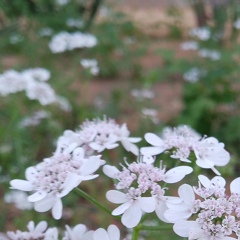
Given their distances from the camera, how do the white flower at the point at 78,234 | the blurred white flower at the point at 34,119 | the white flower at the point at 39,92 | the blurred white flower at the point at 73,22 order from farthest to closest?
the blurred white flower at the point at 73,22, the blurred white flower at the point at 34,119, the white flower at the point at 39,92, the white flower at the point at 78,234

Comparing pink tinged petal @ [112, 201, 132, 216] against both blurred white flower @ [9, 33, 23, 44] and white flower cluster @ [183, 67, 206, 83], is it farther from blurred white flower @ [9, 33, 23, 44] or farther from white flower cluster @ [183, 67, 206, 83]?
white flower cluster @ [183, 67, 206, 83]

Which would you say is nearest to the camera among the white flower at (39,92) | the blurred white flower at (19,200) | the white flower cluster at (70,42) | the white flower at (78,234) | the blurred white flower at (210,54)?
the white flower at (78,234)

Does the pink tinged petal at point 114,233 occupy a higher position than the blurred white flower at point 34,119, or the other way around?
the blurred white flower at point 34,119

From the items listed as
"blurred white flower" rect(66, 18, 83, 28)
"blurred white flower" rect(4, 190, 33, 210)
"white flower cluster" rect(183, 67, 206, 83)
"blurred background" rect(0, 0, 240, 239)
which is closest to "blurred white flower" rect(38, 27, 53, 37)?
"blurred background" rect(0, 0, 240, 239)

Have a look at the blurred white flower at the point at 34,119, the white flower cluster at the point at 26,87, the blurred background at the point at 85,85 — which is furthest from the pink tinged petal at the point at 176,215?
the blurred white flower at the point at 34,119

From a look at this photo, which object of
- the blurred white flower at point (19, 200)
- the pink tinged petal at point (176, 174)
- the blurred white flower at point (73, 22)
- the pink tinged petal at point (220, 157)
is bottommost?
the pink tinged petal at point (176, 174)

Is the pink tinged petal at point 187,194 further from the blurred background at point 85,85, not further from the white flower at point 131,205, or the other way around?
the blurred background at point 85,85

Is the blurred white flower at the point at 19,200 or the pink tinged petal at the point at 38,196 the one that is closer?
the pink tinged petal at the point at 38,196
